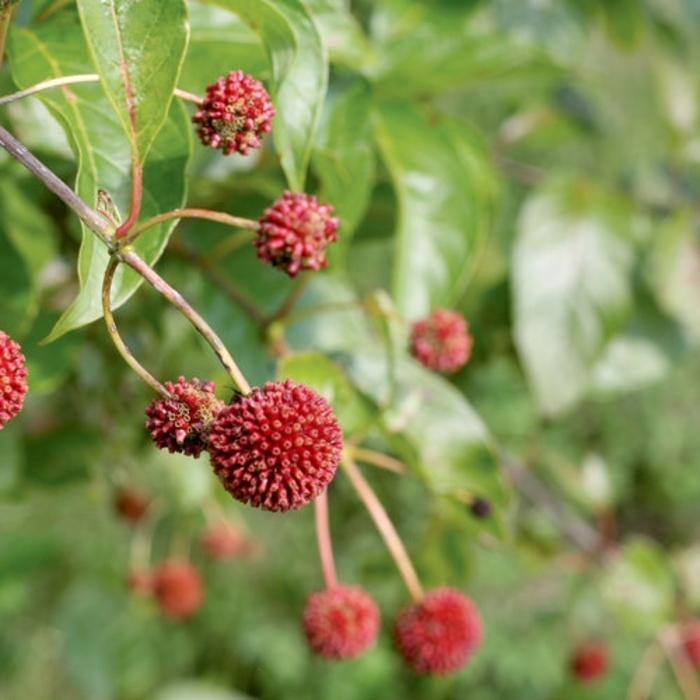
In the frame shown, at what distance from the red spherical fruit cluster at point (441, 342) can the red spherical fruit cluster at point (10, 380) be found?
1.29 ft

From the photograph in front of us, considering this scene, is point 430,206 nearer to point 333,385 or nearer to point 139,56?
point 333,385

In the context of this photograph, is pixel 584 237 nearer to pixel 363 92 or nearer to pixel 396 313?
pixel 396 313

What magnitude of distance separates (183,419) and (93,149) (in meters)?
0.17

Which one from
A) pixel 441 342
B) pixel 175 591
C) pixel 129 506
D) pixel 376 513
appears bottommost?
pixel 175 591

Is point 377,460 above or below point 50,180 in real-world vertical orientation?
below

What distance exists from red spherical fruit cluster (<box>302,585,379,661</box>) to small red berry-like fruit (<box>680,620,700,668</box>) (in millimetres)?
765

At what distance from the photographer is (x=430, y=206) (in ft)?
3.05

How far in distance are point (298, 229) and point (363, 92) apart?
320mm

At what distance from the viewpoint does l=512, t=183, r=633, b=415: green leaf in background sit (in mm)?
1099

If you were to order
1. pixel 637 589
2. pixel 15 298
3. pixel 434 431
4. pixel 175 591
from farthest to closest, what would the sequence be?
1. pixel 175 591
2. pixel 637 589
3. pixel 434 431
4. pixel 15 298

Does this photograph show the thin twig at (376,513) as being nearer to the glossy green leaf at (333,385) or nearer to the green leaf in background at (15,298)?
the glossy green leaf at (333,385)

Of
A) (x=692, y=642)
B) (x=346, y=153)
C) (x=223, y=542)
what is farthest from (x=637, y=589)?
(x=346, y=153)

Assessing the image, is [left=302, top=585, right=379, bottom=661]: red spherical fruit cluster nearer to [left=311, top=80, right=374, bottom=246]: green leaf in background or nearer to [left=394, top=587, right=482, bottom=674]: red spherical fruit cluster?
[left=394, top=587, right=482, bottom=674]: red spherical fruit cluster

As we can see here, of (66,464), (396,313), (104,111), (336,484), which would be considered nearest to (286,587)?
(336,484)
